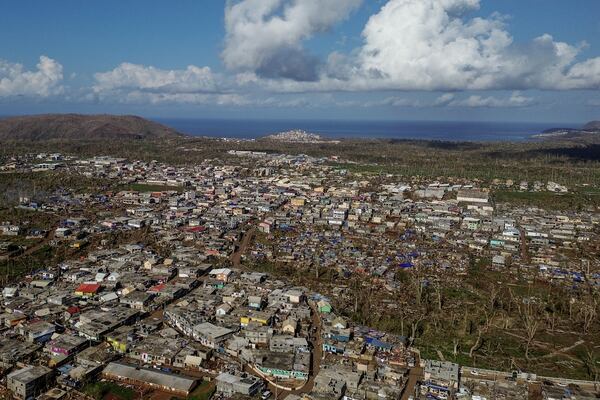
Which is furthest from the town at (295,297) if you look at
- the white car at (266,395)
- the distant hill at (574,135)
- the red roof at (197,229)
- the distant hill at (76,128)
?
the distant hill at (574,135)

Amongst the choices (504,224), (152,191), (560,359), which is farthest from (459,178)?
(560,359)

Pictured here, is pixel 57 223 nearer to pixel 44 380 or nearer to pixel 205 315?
pixel 205 315

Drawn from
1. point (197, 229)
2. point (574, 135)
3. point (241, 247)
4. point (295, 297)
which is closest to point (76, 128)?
point (197, 229)

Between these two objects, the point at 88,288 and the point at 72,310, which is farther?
the point at 88,288

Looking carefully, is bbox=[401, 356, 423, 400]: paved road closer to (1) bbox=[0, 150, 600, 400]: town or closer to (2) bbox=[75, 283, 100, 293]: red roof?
(1) bbox=[0, 150, 600, 400]: town

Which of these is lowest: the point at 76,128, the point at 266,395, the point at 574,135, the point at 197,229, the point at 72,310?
the point at 266,395

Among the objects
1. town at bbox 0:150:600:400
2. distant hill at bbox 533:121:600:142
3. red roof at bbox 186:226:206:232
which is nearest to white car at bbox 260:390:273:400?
town at bbox 0:150:600:400

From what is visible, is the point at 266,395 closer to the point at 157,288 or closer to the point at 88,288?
the point at 157,288
